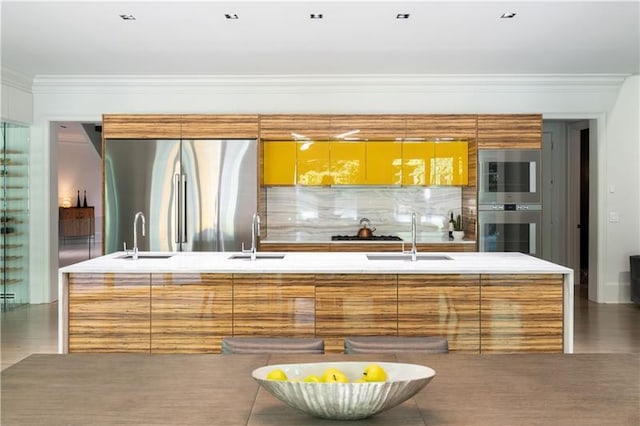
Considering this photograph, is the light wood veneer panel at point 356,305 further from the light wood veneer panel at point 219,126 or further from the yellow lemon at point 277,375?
the light wood veneer panel at point 219,126

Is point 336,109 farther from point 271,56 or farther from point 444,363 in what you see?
point 444,363

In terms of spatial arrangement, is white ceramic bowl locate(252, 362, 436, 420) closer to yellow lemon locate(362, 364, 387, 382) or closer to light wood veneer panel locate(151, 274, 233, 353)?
yellow lemon locate(362, 364, 387, 382)

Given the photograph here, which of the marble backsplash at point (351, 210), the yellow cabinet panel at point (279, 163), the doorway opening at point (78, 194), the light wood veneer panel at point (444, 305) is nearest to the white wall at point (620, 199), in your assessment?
the marble backsplash at point (351, 210)

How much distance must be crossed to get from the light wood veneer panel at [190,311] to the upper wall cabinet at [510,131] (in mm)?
4012

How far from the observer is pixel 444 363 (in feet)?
6.99

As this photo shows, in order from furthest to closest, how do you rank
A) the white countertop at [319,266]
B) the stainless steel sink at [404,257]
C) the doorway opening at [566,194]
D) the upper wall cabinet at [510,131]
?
1. the doorway opening at [566,194]
2. the upper wall cabinet at [510,131]
3. the stainless steel sink at [404,257]
4. the white countertop at [319,266]

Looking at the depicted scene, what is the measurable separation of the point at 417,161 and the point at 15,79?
Answer: 4.56 m

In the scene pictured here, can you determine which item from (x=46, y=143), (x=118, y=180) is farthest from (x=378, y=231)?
(x=46, y=143)

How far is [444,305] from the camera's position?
4.25m

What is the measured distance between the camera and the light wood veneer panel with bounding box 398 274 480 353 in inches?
167

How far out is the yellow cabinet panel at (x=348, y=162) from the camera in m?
7.30

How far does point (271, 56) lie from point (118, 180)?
85.1 inches

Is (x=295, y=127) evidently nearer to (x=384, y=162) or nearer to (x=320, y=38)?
(x=384, y=162)

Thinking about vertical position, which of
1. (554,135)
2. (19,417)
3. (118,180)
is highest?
(554,135)
